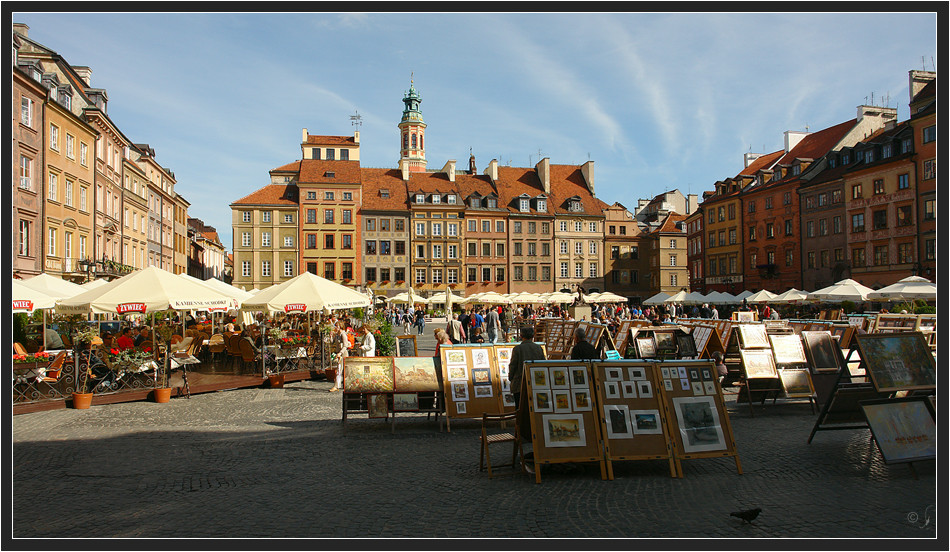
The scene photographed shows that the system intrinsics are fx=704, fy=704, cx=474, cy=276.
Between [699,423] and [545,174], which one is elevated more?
→ [545,174]

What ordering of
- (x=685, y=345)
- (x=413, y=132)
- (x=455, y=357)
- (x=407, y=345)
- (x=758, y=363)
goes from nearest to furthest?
(x=455, y=357) → (x=758, y=363) → (x=407, y=345) → (x=685, y=345) → (x=413, y=132)

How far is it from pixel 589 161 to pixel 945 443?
7372 cm

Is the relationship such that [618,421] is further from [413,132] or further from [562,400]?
[413,132]

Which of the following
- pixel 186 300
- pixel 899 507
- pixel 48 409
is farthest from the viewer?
pixel 186 300

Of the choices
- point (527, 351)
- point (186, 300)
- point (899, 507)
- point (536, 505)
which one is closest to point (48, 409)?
point (186, 300)

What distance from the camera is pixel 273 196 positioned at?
224ft

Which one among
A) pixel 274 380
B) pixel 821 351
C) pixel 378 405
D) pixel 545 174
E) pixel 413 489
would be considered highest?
pixel 545 174

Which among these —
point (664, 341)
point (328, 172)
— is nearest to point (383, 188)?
point (328, 172)

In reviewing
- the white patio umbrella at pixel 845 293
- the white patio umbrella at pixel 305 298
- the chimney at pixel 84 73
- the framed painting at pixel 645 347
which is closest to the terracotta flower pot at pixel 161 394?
the white patio umbrella at pixel 305 298

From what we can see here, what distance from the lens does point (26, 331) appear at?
21.9 meters

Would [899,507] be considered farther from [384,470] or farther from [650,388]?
[384,470]

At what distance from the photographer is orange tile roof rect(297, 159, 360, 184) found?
6781 centimetres

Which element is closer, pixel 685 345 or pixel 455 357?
pixel 455 357

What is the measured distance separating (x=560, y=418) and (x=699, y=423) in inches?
62.9
